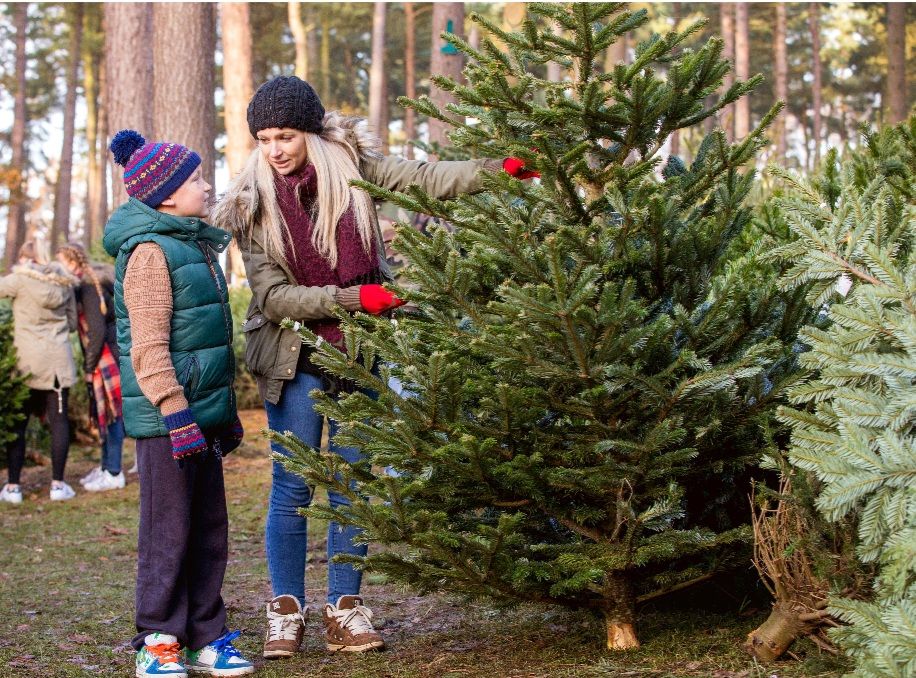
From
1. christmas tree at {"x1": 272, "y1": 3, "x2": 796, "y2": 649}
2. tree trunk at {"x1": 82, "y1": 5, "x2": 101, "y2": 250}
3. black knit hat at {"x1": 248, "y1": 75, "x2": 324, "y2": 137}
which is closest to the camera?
christmas tree at {"x1": 272, "y1": 3, "x2": 796, "y2": 649}

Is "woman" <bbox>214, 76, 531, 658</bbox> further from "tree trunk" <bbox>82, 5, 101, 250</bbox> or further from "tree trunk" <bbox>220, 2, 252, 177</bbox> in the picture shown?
"tree trunk" <bbox>82, 5, 101, 250</bbox>

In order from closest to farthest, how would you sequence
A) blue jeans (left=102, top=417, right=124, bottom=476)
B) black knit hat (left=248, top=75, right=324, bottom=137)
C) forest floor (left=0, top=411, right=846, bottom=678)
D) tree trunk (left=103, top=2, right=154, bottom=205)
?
forest floor (left=0, top=411, right=846, bottom=678) → black knit hat (left=248, top=75, right=324, bottom=137) → blue jeans (left=102, top=417, right=124, bottom=476) → tree trunk (left=103, top=2, right=154, bottom=205)

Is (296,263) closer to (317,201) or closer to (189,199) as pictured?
(317,201)

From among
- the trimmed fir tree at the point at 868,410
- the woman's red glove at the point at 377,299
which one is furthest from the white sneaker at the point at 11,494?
the trimmed fir tree at the point at 868,410

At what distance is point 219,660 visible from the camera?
12.4ft

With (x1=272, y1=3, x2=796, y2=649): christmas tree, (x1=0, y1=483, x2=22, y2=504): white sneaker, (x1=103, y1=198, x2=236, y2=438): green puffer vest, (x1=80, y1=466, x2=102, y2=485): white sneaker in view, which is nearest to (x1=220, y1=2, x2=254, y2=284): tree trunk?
(x1=80, y1=466, x2=102, y2=485): white sneaker

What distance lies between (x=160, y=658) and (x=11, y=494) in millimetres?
5792

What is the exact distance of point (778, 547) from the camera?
3.12 meters

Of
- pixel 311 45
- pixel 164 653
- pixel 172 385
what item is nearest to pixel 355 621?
pixel 164 653

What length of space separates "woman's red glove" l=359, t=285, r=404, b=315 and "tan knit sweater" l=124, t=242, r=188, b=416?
0.70 metres

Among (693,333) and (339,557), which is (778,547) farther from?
(339,557)

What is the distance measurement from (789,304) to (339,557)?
170cm

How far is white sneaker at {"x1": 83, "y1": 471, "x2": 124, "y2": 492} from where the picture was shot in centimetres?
923

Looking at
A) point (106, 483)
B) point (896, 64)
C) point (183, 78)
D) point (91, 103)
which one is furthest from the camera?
point (91, 103)
